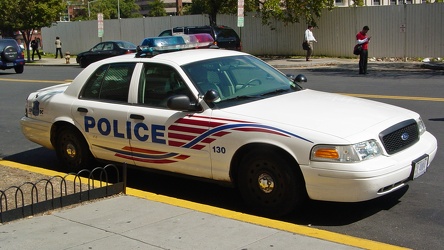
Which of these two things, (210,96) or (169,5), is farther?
(169,5)

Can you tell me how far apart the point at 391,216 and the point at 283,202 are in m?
1.06

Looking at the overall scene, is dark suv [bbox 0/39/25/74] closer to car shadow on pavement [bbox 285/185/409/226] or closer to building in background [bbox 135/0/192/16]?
car shadow on pavement [bbox 285/185/409/226]

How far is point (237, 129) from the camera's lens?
5691 millimetres

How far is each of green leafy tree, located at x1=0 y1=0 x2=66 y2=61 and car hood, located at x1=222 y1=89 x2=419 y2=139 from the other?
108ft

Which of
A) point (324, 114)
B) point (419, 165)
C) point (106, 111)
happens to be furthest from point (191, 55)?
point (419, 165)

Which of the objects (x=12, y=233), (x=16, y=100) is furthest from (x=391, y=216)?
(x=16, y=100)

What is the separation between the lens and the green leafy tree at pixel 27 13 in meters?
36.5

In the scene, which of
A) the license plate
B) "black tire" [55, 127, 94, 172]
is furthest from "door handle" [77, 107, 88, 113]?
the license plate

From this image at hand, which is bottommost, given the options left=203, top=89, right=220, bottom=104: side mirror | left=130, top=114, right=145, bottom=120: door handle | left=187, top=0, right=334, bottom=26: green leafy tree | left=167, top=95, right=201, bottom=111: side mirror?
left=130, top=114, right=145, bottom=120: door handle

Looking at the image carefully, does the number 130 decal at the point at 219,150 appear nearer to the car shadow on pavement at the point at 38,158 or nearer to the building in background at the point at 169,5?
the car shadow on pavement at the point at 38,158

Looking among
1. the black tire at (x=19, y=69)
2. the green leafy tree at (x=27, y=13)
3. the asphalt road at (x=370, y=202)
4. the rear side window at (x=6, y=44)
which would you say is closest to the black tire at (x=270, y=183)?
the asphalt road at (x=370, y=202)

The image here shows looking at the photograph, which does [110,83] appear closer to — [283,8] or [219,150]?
[219,150]

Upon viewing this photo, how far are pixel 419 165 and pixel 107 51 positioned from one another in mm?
25714

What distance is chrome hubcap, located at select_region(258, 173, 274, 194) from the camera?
5.58 meters
